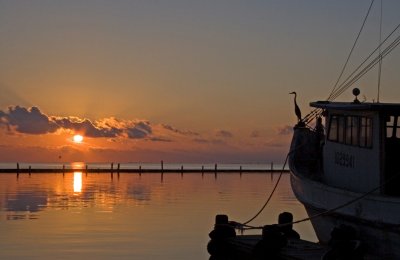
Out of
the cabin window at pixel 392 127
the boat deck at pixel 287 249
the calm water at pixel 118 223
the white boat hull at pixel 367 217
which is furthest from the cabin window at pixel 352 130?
the calm water at pixel 118 223

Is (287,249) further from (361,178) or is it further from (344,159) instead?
(344,159)

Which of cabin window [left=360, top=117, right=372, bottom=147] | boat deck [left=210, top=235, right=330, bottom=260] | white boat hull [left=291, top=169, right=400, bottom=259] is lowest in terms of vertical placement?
boat deck [left=210, top=235, right=330, bottom=260]

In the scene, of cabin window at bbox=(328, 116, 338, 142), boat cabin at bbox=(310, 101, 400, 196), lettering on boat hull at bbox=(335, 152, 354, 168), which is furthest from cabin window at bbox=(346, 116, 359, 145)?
cabin window at bbox=(328, 116, 338, 142)

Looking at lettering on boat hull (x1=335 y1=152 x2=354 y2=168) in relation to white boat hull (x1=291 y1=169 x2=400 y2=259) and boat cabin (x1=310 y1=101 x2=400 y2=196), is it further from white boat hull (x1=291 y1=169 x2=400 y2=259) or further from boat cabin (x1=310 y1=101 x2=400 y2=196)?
white boat hull (x1=291 y1=169 x2=400 y2=259)

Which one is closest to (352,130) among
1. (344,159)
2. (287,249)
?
(344,159)

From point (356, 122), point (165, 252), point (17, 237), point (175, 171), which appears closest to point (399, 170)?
point (356, 122)

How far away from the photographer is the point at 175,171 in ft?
437

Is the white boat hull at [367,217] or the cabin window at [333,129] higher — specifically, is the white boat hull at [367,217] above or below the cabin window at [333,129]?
below

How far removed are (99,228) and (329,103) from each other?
654 inches

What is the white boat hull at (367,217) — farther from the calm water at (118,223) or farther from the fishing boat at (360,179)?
the calm water at (118,223)

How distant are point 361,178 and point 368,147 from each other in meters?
1.00

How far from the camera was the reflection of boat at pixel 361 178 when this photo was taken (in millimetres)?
19375

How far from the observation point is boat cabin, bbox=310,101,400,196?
21.1m

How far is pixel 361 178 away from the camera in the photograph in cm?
2188
